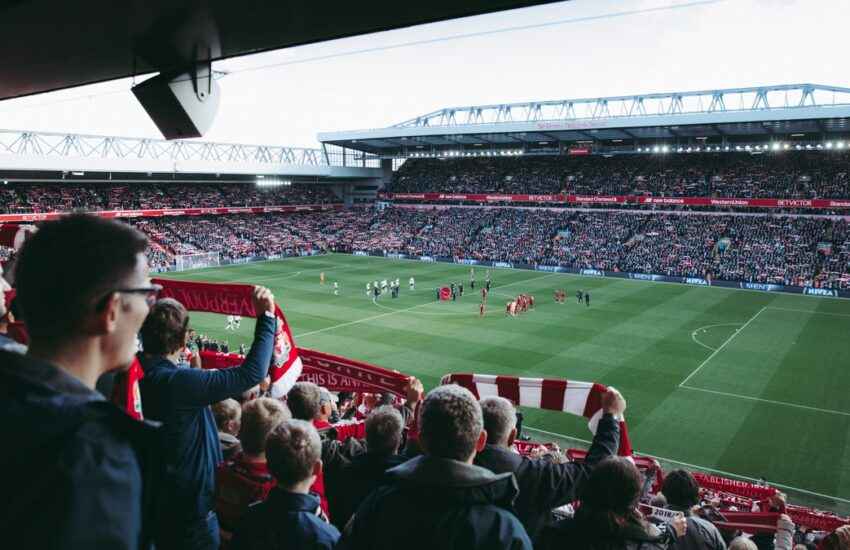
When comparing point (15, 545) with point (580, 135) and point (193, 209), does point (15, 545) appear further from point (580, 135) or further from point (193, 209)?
point (193, 209)

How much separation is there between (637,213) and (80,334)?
65150 millimetres

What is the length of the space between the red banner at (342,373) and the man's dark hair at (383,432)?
9.70 ft

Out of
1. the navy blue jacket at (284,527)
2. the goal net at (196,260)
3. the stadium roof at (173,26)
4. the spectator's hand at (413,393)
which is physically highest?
the stadium roof at (173,26)

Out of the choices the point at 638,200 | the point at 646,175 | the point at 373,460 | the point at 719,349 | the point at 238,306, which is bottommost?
the point at 719,349

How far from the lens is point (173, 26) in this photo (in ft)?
16.7

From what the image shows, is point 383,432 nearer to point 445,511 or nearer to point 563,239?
point 445,511

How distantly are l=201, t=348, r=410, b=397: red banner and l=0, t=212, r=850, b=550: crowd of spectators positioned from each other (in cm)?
189

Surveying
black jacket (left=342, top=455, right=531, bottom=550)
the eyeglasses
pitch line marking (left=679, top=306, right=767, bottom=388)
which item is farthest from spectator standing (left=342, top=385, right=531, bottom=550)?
pitch line marking (left=679, top=306, right=767, bottom=388)

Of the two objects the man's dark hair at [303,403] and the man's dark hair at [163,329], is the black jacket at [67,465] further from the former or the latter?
the man's dark hair at [303,403]

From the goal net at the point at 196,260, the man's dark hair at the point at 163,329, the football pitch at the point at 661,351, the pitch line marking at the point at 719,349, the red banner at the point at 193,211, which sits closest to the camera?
the man's dark hair at the point at 163,329

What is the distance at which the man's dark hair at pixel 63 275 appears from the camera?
A: 67.2 inches

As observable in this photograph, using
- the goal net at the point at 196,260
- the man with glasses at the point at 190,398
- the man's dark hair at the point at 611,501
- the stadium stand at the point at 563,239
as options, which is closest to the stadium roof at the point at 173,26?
the man with glasses at the point at 190,398

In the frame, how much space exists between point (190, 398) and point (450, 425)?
198 centimetres

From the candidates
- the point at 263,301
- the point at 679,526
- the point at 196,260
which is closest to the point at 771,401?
the point at 679,526
